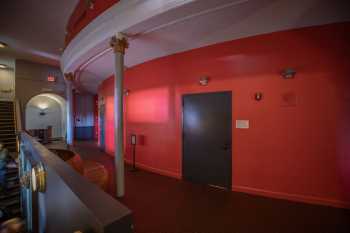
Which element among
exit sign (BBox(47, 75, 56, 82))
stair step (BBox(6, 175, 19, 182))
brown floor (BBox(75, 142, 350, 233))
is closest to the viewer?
brown floor (BBox(75, 142, 350, 233))

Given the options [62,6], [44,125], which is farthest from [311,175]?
[44,125]

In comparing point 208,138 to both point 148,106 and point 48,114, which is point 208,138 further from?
point 48,114

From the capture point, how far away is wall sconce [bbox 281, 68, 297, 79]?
8.54ft

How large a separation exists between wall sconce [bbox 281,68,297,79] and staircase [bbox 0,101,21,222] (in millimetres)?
5628

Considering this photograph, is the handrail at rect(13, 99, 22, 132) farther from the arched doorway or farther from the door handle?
the door handle

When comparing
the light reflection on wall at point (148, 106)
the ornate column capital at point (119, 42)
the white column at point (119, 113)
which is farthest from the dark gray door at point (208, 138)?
the ornate column capital at point (119, 42)

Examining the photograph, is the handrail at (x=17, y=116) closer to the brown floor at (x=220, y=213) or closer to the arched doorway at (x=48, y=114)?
the arched doorway at (x=48, y=114)

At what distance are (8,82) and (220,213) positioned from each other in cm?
1109

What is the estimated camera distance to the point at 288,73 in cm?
262

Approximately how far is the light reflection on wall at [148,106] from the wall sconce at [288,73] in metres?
2.43

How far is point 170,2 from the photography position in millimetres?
2053

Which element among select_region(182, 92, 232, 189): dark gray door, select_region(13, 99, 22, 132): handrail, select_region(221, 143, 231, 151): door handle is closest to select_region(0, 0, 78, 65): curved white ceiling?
select_region(13, 99, 22, 132): handrail

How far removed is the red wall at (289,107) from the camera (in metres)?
2.44

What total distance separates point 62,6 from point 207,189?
5.64 m
